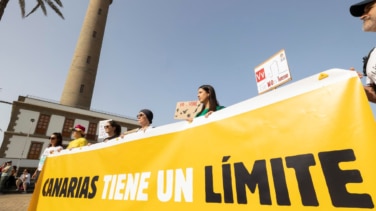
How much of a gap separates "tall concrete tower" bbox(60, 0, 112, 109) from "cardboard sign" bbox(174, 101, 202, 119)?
25465mm

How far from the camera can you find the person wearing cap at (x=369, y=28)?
1425 mm

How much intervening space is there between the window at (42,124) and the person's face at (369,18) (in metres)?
29.1

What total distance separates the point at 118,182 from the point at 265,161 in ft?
5.45

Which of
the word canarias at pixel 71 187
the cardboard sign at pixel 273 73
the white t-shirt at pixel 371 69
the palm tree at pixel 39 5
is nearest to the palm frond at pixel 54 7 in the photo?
the palm tree at pixel 39 5

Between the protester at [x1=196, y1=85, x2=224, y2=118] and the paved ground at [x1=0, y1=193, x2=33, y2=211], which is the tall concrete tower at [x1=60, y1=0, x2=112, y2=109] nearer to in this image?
the paved ground at [x1=0, y1=193, x2=33, y2=211]

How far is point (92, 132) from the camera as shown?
27141 millimetres

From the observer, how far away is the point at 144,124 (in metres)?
3.57

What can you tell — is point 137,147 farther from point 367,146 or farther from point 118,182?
point 367,146

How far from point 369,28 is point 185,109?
4.64 m

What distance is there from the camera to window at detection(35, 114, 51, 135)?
24.0m

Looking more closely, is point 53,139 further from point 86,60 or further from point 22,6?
point 86,60

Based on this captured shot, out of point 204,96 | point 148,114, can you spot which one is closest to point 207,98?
point 204,96

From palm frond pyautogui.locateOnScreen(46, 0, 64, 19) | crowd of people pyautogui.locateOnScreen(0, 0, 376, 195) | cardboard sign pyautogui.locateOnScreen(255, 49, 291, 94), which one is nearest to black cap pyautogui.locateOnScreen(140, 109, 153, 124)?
crowd of people pyautogui.locateOnScreen(0, 0, 376, 195)

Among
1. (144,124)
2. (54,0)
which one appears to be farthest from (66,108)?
(144,124)
